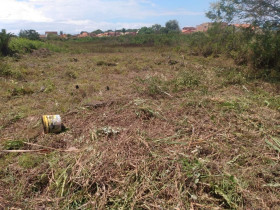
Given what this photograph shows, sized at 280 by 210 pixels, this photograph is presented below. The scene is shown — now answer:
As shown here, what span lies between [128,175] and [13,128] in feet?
7.64

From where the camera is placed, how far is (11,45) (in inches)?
441

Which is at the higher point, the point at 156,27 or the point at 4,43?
the point at 156,27

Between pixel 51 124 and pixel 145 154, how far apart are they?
156cm

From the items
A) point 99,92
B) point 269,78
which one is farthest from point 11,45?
point 269,78

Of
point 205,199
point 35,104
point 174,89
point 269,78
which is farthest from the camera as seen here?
point 269,78

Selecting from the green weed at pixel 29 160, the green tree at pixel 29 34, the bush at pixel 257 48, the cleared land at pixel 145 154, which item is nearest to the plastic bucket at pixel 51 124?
the cleared land at pixel 145 154

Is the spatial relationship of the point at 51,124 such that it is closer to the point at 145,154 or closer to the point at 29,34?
the point at 145,154

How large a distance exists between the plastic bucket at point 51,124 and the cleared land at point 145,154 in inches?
5.0

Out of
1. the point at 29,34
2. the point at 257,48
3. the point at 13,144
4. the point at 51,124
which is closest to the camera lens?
the point at 13,144

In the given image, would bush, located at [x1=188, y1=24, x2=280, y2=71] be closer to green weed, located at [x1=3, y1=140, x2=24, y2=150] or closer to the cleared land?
the cleared land

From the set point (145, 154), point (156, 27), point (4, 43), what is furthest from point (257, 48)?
point (156, 27)

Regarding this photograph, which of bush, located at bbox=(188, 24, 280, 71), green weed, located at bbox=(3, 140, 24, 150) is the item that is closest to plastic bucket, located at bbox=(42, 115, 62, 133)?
green weed, located at bbox=(3, 140, 24, 150)

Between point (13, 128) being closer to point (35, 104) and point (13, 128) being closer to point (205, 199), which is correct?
point (35, 104)

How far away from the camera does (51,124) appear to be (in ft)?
10.2
